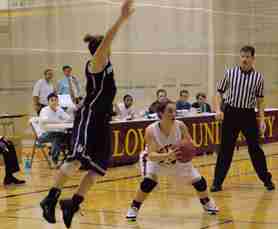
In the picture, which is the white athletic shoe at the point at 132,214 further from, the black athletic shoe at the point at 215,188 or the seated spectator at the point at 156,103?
the black athletic shoe at the point at 215,188

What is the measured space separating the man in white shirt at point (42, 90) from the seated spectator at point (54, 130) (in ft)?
9.18

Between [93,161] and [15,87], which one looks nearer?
[93,161]

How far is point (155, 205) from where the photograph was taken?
34.1ft

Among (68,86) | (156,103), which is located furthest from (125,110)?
(156,103)

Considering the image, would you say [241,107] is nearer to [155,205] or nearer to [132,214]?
[155,205]

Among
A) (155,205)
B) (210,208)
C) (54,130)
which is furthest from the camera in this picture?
(54,130)

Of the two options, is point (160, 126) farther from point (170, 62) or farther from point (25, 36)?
point (170, 62)

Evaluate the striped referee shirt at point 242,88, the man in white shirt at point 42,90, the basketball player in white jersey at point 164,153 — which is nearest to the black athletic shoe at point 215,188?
the striped referee shirt at point 242,88

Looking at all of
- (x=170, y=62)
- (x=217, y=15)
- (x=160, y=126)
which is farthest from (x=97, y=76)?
(x=217, y=15)

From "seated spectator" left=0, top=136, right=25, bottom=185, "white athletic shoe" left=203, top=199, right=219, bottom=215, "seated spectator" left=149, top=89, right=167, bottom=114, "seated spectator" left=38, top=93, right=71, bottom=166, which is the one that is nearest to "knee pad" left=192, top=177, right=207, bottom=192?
"white athletic shoe" left=203, top=199, right=219, bottom=215

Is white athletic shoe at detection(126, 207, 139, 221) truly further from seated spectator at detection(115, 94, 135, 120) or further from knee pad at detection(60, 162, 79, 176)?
seated spectator at detection(115, 94, 135, 120)

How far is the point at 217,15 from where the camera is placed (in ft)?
84.0

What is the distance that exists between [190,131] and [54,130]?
10.9 feet

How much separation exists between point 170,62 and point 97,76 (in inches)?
653
